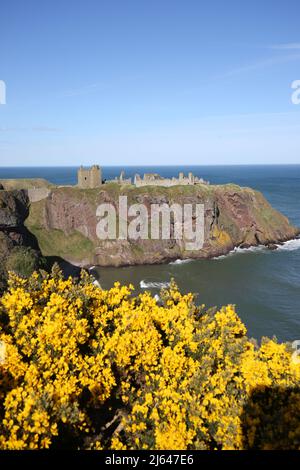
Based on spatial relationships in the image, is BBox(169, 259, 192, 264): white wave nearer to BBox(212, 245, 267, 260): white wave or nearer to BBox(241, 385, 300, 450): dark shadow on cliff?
BBox(212, 245, 267, 260): white wave

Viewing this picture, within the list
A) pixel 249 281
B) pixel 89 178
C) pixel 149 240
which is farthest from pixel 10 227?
pixel 249 281

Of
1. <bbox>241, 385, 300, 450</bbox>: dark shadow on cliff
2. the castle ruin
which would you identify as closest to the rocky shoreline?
the castle ruin

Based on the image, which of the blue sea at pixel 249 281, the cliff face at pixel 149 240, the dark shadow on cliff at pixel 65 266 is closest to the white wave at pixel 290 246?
the blue sea at pixel 249 281

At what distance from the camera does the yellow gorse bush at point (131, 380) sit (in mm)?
12617

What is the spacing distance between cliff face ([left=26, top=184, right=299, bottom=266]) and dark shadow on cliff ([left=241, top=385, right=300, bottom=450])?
245 feet

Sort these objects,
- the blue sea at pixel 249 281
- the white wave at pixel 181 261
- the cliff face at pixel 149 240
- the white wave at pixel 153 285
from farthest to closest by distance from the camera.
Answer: the cliff face at pixel 149 240, the white wave at pixel 181 261, the white wave at pixel 153 285, the blue sea at pixel 249 281

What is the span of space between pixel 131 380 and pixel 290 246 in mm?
93620

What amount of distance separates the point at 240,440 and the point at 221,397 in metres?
2.19

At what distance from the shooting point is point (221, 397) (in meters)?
14.9

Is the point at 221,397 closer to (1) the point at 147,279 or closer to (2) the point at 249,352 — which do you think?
(2) the point at 249,352

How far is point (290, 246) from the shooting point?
328 ft

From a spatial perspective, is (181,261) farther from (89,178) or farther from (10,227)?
(10,227)

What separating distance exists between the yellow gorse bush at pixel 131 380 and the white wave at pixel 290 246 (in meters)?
85.2

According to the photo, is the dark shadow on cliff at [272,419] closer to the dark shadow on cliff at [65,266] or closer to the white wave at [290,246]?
the dark shadow on cliff at [65,266]
